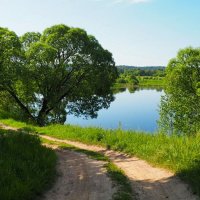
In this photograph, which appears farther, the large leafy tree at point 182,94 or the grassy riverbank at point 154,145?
the large leafy tree at point 182,94

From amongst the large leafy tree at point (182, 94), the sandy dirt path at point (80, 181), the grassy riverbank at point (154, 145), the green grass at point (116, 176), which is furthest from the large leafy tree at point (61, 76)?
the sandy dirt path at point (80, 181)

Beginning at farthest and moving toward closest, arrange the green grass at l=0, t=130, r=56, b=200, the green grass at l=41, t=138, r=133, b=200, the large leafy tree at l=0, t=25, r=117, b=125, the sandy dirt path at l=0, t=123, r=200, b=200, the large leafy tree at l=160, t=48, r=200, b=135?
1. the large leafy tree at l=160, t=48, r=200, b=135
2. the large leafy tree at l=0, t=25, r=117, b=125
3. the sandy dirt path at l=0, t=123, r=200, b=200
4. the green grass at l=41, t=138, r=133, b=200
5. the green grass at l=0, t=130, r=56, b=200

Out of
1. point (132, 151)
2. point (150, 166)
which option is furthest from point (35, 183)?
point (132, 151)

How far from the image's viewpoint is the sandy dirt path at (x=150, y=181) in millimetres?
10992

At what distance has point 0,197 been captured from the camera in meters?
9.32

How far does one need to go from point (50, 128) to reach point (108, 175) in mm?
12385

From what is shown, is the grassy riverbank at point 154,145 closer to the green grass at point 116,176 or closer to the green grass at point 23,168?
the green grass at point 116,176

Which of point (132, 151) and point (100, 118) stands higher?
point (132, 151)

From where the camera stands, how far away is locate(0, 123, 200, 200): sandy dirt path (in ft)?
36.1

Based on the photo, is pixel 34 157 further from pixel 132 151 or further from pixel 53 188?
pixel 132 151

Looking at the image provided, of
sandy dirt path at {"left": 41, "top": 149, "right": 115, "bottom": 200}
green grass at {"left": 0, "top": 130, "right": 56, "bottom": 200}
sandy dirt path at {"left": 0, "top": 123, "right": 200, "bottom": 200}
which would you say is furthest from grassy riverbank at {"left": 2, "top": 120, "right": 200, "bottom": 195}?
green grass at {"left": 0, "top": 130, "right": 56, "bottom": 200}

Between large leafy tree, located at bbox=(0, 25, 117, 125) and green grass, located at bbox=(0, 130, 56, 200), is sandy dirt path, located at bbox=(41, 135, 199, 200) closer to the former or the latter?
green grass, located at bbox=(0, 130, 56, 200)

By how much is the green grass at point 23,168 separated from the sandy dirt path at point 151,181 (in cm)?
285

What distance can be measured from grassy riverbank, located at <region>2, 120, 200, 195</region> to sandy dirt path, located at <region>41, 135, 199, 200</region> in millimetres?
314
